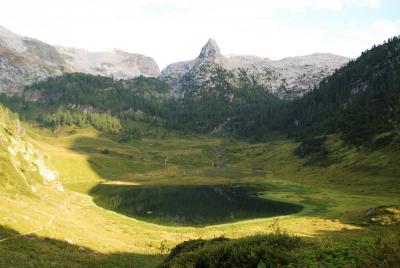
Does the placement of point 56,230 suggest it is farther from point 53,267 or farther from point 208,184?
point 208,184

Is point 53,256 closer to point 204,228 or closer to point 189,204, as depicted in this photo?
point 204,228

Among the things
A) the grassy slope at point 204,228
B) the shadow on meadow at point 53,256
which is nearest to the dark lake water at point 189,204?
the grassy slope at point 204,228

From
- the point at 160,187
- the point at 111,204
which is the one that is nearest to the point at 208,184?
the point at 160,187

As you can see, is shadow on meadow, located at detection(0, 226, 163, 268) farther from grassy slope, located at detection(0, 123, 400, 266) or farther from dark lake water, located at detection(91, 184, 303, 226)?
dark lake water, located at detection(91, 184, 303, 226)

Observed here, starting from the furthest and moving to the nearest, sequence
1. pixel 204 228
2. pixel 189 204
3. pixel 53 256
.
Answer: pixel 189 204, pixel 204 228, pixel 53 256

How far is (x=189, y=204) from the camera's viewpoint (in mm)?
124938

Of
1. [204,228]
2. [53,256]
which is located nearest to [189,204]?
[204,228]

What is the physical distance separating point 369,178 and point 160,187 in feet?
302

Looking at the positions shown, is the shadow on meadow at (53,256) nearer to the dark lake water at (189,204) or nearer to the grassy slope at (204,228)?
the grassy slope at (204,228)

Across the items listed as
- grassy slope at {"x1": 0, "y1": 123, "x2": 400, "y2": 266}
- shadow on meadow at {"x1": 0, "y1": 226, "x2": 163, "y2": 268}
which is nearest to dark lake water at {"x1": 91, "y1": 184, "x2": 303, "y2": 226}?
grassy slope at {"x1": 0, "y1": 123, "x2": 400, "y2": 266}

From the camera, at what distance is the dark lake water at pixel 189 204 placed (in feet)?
334

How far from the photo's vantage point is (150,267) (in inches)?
1642

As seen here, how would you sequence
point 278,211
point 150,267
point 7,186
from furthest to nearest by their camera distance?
point 278,211 → point 7,186 → point 150,267

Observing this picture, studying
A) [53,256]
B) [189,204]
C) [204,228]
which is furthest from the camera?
[189,204]
